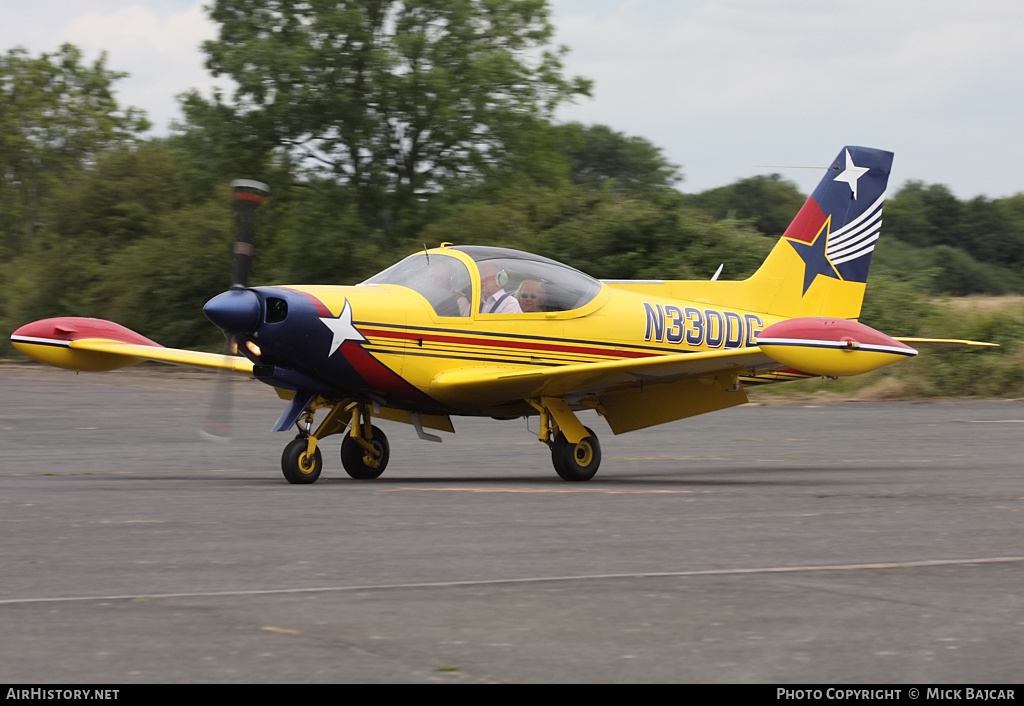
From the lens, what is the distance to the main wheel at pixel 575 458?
40.2 ft

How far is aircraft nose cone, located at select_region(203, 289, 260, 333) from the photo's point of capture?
35.4 feet

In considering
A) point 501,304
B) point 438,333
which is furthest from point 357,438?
point 501,304

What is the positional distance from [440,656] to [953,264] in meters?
67.6

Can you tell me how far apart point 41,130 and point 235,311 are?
46.9 metres

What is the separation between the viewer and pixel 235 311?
1087 cm

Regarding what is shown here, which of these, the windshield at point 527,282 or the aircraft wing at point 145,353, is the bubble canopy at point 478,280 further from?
the aircraft wing at point 145,353

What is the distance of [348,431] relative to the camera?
12.9 meters

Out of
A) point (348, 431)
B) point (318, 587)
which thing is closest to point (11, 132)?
point (348, 431)

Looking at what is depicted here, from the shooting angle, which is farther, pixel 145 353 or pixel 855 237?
pixel 855 237

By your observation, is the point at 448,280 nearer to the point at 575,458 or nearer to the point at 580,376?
the point at 580,376

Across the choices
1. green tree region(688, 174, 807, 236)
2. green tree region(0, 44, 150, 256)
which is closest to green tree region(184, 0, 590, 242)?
green tree region(0, 44, 150, 256)

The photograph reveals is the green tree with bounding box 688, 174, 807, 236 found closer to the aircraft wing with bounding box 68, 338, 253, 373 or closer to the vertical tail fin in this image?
the vertical tail fin

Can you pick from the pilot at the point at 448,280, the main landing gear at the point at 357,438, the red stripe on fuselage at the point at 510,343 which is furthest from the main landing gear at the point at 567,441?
the main landing gear at the point at 357,438

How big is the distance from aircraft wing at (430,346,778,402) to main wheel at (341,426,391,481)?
3.76 ft
